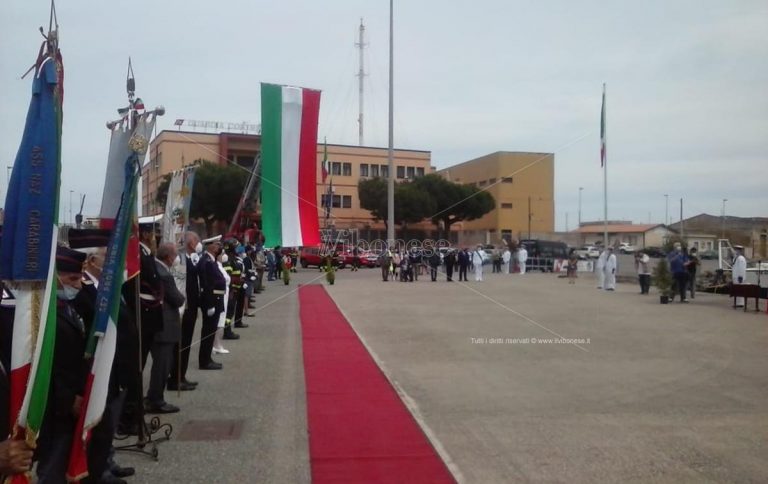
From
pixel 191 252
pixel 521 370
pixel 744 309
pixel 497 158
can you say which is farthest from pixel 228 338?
pixel 744 309

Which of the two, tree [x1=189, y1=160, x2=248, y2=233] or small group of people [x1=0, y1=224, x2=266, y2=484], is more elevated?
tree [x1=189, y1=160, x2=248, y2=233]

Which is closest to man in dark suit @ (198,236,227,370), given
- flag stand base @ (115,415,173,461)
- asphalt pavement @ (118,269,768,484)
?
asphalt pavement @ (118,269,768,484)

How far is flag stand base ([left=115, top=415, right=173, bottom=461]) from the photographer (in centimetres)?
580

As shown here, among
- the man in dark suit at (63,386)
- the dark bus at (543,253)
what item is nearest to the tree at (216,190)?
the dark bus at (543,253)

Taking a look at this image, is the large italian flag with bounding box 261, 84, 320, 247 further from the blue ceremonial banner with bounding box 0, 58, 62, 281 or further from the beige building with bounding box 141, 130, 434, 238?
the beige building with bounding box 141, 130, 434, 238

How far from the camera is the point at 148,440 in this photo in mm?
5996

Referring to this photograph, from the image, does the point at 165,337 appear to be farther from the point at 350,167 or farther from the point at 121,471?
the point at 350,167

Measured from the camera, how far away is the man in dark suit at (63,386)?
3736 millimetres

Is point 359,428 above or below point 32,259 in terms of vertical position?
below

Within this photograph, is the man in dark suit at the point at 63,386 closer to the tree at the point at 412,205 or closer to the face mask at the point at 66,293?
the face mask at the point at 66,293

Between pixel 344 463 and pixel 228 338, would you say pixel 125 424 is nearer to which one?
pixel 344 463

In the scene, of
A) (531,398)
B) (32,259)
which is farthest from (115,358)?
(531,398)

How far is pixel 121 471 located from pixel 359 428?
2279 millimetres

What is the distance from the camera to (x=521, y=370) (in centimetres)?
968
